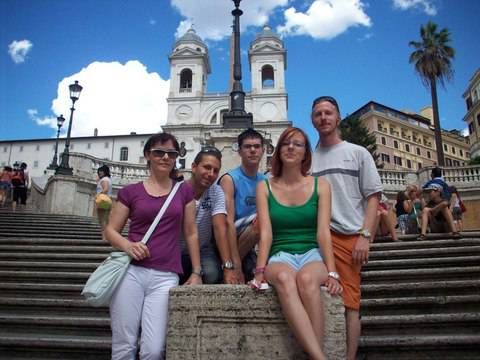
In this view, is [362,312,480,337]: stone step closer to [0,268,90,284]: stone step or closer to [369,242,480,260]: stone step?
[369,242,480,260]: stone step

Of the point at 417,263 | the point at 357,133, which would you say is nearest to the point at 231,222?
the point at 417,263

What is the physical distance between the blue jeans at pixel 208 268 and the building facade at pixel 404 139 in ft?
206

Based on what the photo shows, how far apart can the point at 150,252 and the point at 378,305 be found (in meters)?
2.90

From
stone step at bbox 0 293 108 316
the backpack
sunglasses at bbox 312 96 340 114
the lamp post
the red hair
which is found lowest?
stone step at bbox 0 293 108 316

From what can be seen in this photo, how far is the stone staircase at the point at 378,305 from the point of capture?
12.0 feet

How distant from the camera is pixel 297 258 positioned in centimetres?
270

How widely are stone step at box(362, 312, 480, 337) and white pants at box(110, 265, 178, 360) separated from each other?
7.84ft

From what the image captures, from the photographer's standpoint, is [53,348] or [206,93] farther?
[206,93]

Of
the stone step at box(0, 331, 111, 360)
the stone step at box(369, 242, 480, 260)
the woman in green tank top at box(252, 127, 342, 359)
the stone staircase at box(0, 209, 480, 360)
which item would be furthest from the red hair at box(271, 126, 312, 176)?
the stone step at box(369, 242, 480, 260)

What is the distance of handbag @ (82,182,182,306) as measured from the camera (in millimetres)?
2576

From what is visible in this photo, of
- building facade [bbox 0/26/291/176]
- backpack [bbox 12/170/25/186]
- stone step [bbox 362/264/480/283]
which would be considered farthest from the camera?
building facade [bbox 0/26/291/176]

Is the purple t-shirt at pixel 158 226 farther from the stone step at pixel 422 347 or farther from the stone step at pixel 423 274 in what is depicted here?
the stone step at pixel 423 274

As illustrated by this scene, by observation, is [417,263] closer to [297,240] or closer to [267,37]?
[297,240]

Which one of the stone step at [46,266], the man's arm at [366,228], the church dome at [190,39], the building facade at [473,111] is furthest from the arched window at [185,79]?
the man's arm at [366,228]
